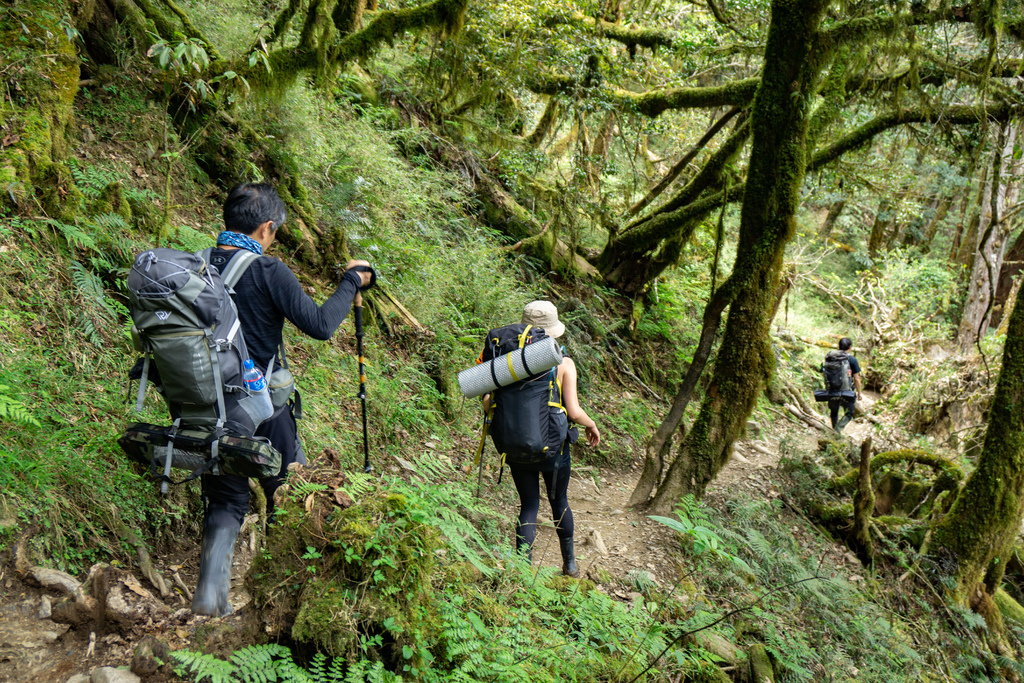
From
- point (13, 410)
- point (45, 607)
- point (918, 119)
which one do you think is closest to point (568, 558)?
point (45, 607)

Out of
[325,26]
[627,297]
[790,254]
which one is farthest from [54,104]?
[790,254]

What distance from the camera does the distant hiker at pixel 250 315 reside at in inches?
120

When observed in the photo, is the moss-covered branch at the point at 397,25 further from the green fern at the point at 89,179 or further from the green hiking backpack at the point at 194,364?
the green hiking backpack at the point at 194,364

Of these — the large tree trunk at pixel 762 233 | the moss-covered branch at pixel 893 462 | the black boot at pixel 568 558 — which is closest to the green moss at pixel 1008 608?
the moss-covered branch at pixel 893 462

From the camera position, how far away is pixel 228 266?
3.04 m

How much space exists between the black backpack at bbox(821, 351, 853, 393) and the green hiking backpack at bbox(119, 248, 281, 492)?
38.8ft

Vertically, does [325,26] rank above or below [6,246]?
above

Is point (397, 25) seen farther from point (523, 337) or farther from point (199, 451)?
point (199, 451)

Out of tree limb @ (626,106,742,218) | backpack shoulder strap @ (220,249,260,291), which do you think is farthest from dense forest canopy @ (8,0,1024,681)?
backpack shoulder strap @ (220,249,260,291)

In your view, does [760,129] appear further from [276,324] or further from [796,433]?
[796,433]

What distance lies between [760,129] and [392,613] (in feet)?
19.1

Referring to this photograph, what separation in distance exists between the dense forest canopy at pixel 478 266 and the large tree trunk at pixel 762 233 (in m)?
0.03

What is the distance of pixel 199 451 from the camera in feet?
9.54

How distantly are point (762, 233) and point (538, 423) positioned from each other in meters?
3.62
